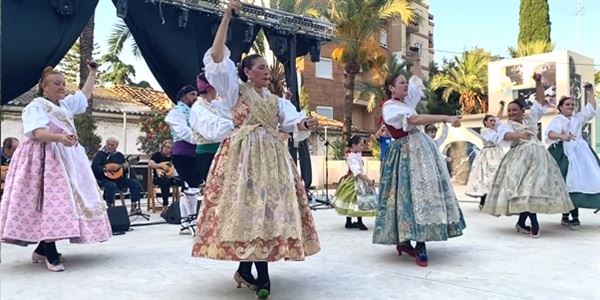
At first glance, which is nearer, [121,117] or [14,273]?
[14,273]

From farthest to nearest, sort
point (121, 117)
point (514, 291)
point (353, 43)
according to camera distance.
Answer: point (353, 43)
point (121, 117)
point (514, 291)

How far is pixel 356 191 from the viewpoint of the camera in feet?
19.6

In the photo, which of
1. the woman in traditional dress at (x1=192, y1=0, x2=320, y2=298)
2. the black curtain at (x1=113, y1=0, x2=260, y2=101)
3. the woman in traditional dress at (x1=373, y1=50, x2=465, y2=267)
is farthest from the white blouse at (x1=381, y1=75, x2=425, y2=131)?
→ the black curtain at (x1=113, y1=0, x2=260, y2=101)

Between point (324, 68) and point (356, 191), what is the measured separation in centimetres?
1967

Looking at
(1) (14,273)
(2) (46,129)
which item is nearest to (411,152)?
(2) (46,129)

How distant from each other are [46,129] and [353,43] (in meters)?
15.6

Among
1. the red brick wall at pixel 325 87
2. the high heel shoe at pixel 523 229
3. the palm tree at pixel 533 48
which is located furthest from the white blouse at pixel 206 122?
the palm tree at pixel 533 48

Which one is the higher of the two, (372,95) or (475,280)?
(372,95)

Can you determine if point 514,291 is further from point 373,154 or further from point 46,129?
point 373,154

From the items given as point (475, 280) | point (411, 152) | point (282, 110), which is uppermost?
point (282, 110)

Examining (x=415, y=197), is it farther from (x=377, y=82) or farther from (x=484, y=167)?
(x=377, y=82)

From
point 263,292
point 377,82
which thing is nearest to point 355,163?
point 263,292

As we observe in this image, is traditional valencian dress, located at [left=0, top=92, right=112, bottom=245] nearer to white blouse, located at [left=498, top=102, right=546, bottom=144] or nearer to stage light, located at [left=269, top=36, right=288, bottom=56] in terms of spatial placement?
white blouse, located at [left=498, top=102, right=546, bottom=144]

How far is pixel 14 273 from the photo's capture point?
12.1ft
